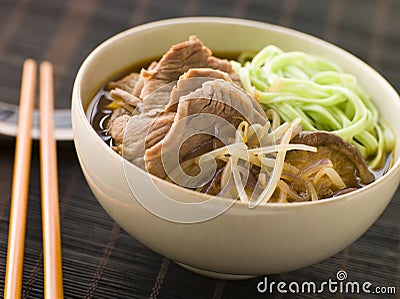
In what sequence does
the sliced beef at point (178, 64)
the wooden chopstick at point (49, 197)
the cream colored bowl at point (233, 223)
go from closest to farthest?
1. the cream colored bowl at point (233, 223)
2. the wooden chopstick at point (49, 197)
3. the sliced beef at point (178, 64)

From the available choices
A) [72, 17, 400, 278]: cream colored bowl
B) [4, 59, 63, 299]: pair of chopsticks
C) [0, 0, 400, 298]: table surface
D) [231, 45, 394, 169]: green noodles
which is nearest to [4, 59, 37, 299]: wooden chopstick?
[4, 59, 63, 299]: pair of chopsticks

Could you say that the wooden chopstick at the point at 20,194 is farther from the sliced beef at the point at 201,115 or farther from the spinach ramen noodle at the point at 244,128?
the sliced beef at the point at 201,115

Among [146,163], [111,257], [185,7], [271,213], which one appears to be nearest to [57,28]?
[185,7]

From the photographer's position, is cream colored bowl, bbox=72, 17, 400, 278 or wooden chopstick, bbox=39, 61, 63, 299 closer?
cream colored bowl, bbox=72, 17, 400, 278

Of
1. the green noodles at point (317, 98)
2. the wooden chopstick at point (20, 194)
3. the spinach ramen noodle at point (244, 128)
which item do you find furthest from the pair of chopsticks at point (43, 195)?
the green noodles at point (317, 98)

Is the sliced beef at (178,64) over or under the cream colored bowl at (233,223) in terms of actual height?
over

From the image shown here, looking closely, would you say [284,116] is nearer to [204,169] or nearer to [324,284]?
[204,169]

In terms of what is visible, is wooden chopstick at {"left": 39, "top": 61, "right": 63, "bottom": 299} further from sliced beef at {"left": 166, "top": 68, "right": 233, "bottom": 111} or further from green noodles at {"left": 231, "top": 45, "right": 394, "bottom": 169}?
green noodles at {"left": 231, "top": 45, "right": 394, "bottom": 169}
